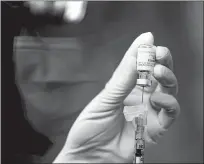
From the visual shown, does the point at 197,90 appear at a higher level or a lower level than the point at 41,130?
A: higher

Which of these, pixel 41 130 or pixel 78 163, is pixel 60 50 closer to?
pixel 41 130

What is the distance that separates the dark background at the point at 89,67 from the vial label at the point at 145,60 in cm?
24

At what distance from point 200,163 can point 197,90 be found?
0.32 m

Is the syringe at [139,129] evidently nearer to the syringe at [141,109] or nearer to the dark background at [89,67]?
the syringe at [141,109]

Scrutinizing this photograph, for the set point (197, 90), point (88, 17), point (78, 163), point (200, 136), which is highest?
point (88, 17)

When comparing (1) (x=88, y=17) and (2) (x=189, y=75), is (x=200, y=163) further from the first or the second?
(1) (x=88, y=17)

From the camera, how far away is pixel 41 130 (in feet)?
5.35

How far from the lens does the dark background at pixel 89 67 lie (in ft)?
5.35

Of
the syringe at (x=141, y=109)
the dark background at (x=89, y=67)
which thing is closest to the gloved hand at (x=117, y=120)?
the dark background at (x=89, y=67)

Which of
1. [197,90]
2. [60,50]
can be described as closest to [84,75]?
[60,50]

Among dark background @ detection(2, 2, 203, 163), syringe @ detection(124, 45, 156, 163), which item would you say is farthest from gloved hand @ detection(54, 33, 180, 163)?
syringe @ detection(124, 45, 156, 163)

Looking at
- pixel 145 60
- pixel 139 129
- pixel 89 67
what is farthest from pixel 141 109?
pixel 89 67

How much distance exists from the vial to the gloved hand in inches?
7.3

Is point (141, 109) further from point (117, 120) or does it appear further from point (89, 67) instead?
point (89, 67)
